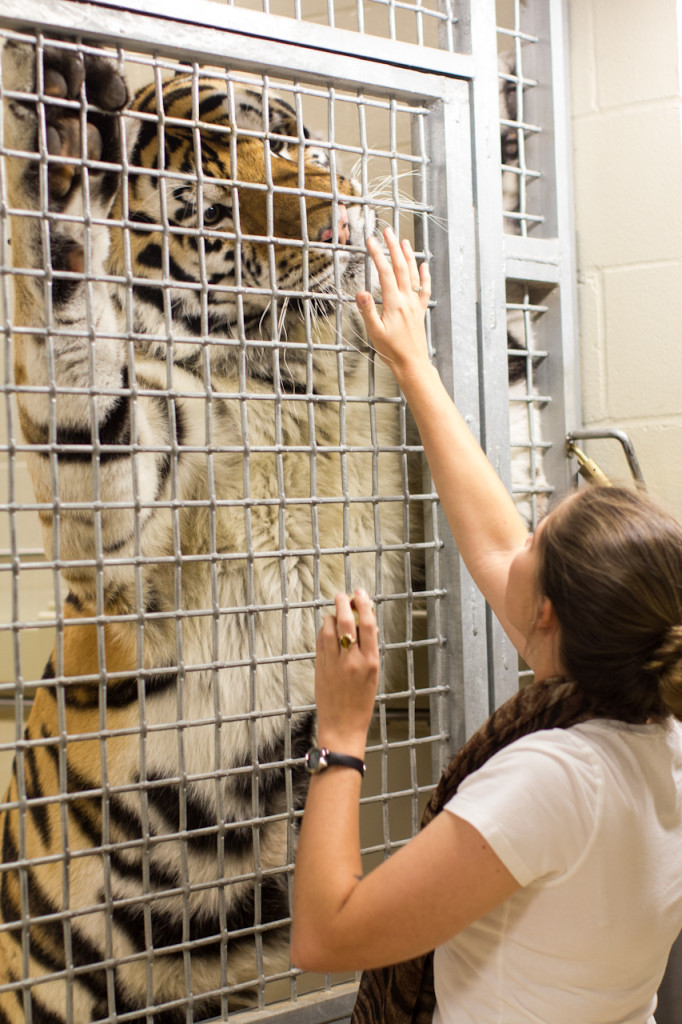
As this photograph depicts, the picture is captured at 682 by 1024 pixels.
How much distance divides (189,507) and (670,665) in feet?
2.26

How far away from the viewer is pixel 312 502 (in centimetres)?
104

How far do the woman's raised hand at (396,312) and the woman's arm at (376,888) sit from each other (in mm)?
518

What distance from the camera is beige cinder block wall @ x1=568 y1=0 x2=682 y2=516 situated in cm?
134

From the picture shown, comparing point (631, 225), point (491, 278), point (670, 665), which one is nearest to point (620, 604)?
point (670, 665)

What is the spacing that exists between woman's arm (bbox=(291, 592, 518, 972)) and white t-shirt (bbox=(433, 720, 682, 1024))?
0.08 ft

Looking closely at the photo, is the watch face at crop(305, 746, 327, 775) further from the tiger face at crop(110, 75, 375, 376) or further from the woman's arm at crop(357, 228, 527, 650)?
the tiger face at crop(110, 75, 375, 376)

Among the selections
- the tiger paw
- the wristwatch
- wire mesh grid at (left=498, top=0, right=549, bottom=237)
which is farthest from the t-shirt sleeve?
wire mesh grid at (left=498, top=0, right=549, bottom=237)

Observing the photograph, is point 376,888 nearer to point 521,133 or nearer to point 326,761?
point 326,761

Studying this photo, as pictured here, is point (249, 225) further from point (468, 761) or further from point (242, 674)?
point (468, 761)

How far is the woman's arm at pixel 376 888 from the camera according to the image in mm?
691

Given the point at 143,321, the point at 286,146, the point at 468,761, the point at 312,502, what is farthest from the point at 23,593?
the point at 468,761

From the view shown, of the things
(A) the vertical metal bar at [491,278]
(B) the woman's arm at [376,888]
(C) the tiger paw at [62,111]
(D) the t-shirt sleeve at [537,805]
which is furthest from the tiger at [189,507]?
(D) the t-shirt sleeve at [537,805]

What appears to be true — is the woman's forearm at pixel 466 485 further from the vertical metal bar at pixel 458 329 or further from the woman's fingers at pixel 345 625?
Answer: the woman's fingers at pixel 345 625

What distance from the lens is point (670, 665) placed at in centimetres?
73
